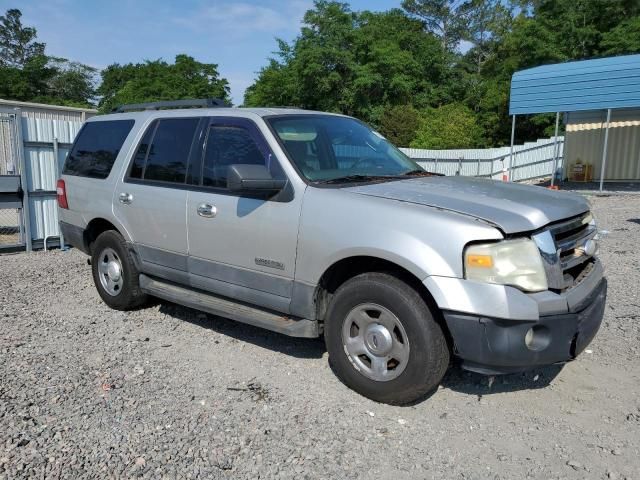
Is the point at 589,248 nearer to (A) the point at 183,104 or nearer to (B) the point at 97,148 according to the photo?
(A) the point at 183,104

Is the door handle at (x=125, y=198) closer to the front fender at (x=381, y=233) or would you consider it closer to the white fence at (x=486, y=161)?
the front fender at (x=381, y=233)

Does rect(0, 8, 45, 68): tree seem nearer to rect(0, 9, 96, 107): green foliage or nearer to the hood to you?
rect(0, 9, 96, 107): green foliage

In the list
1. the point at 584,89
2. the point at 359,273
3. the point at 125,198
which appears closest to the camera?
the point at 359,273

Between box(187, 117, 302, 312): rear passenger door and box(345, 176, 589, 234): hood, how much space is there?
1.97 feet

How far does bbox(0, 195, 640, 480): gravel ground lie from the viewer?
3008 millimetres

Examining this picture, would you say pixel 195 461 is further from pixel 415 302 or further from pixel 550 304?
pixel 550 304

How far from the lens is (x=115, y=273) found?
5566 mm

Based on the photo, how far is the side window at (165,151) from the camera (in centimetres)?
482

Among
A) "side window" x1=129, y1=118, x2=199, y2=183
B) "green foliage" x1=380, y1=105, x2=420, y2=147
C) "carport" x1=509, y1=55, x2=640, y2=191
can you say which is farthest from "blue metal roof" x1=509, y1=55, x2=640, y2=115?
"side window" x1=129, y1=118, x2=199, y2=183

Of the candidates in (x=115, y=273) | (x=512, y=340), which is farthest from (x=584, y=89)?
(x=512, y=340)

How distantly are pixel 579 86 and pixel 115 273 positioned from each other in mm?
16713

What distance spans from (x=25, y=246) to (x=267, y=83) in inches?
1487

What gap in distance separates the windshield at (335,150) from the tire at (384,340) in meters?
0.97

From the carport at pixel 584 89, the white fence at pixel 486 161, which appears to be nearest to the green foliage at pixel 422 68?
the white fence at pixel 486 161
